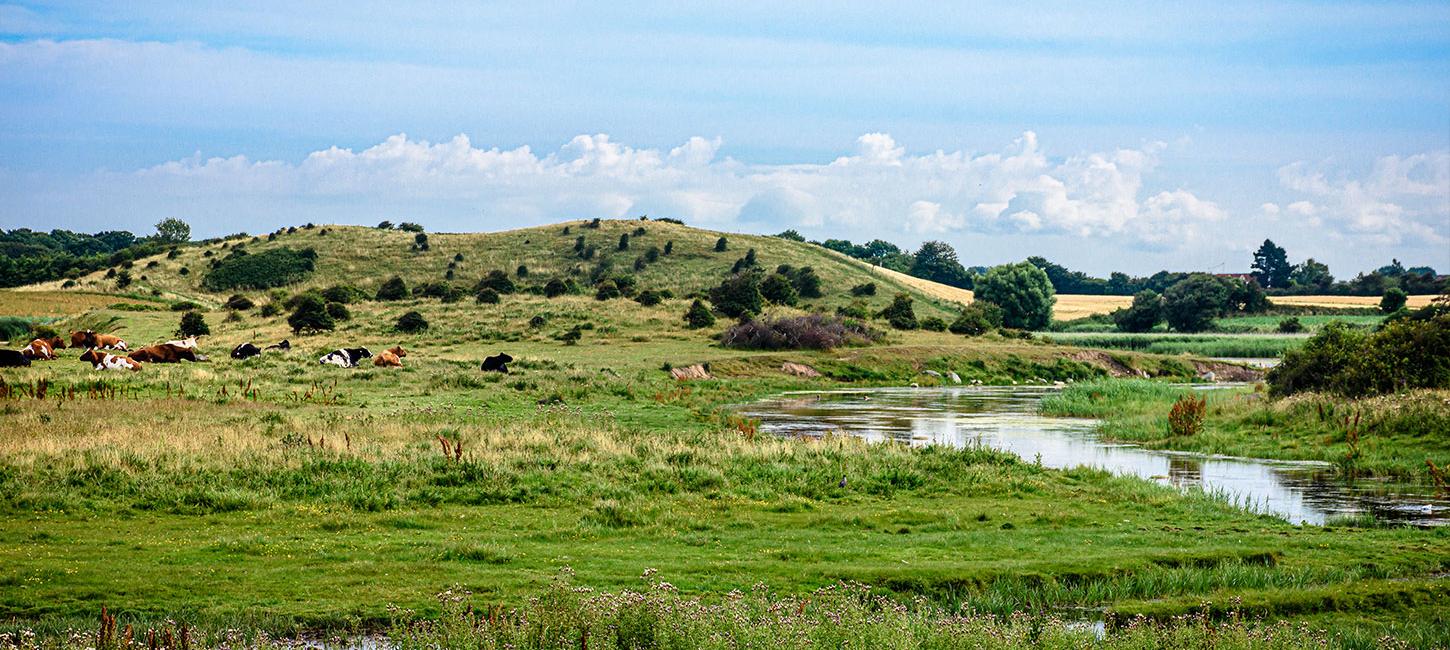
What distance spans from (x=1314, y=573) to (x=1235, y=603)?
8.49ft

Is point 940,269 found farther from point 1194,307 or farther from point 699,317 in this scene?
point 699,317

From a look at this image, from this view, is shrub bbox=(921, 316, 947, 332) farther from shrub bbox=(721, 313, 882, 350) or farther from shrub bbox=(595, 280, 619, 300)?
shrub bbox=(595, 280, 619, 300)

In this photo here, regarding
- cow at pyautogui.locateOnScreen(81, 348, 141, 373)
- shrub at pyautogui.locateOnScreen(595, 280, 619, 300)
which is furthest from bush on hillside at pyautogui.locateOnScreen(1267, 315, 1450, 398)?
shrub at pyautogui.locateOnScreen(595, 280, 619, 300)

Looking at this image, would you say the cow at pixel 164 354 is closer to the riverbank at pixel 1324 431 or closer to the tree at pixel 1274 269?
the riverbank at pixel 1324 431

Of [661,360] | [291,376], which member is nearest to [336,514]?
[291,376]

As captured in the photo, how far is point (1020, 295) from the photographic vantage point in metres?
111

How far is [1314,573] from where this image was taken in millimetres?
15367

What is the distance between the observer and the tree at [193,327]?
64688 millimetres

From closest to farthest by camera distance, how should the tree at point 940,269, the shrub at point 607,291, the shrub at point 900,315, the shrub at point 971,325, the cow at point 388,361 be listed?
1. the cow at point 388,361
2. the shrub at point 900,315
3. the shrub at point 971,325
4. the shrub at point 607,291
5. the tree at point 940,269

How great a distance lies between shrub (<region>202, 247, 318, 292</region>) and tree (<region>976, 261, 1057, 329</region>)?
63.8 m

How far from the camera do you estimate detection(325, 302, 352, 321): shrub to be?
66.1 meters

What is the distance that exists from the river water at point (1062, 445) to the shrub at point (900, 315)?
20.0 meters

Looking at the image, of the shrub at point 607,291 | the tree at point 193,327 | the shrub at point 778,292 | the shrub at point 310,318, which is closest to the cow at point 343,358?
the shrub at point 310,318

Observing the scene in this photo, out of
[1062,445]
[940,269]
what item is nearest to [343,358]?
[1062,445]
